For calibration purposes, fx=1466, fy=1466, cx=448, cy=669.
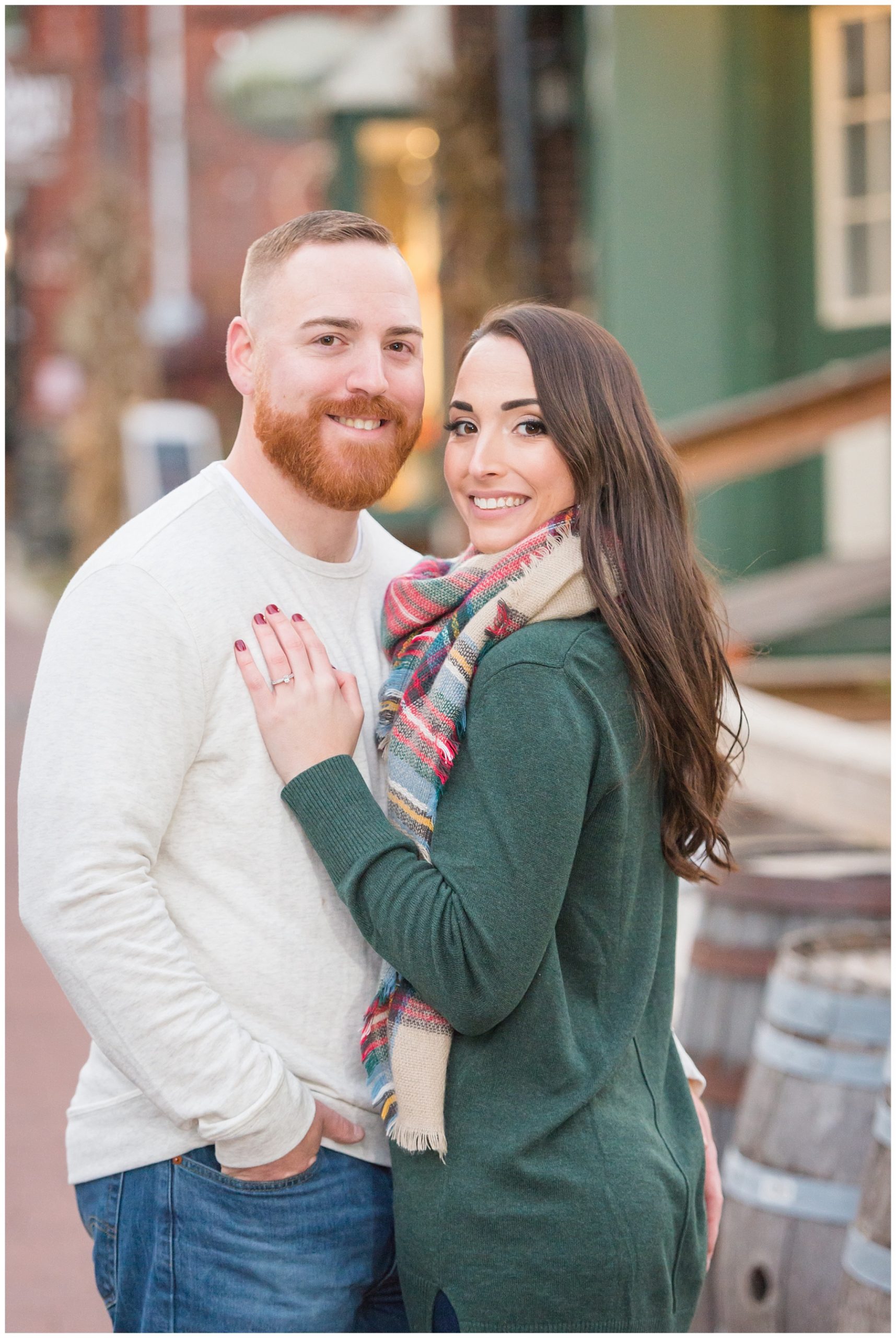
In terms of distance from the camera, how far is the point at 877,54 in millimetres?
7207

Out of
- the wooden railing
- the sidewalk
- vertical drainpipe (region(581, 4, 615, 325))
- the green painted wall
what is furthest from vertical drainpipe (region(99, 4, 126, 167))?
the wooden railing

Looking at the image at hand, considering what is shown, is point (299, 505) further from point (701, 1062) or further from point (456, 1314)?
point (701, 1062)

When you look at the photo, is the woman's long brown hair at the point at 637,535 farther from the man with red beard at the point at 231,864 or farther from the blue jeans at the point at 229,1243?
the blue jeans at the point at 229,1243

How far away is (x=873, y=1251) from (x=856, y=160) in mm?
6223

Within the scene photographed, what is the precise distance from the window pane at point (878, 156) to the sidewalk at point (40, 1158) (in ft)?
16.6

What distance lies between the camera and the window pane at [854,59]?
23.8ft

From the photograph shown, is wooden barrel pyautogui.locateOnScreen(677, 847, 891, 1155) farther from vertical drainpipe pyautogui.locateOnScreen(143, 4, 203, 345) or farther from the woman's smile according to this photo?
vertical drainpipe pyautogui.locateOnScreen(143, 4, 203, 345)

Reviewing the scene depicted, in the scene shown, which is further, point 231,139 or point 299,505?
point 231,139

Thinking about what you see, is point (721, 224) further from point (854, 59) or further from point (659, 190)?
point (854, 59)

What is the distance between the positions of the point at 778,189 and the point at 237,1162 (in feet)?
22.3

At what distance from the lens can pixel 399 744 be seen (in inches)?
76.1

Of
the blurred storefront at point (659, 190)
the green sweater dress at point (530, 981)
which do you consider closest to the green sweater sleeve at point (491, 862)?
the green sweater dress at point (530, 981)

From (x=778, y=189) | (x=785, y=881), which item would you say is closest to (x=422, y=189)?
(x=778, y=189)

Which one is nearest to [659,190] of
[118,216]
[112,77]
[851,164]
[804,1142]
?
[851,164]
